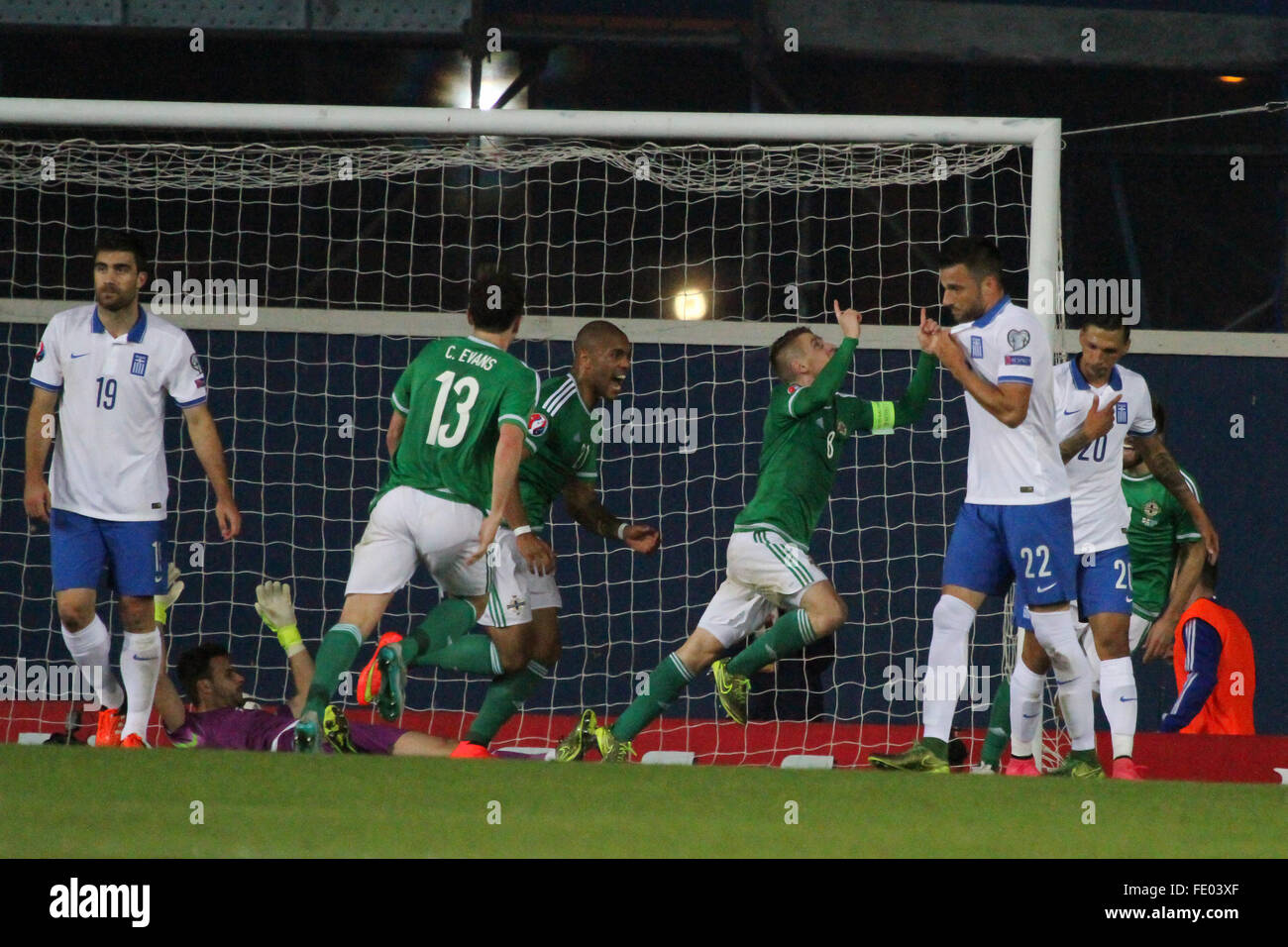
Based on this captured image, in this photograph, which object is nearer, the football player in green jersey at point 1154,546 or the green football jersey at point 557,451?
the green football jersey at point 557,451

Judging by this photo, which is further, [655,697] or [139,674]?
[655,697]

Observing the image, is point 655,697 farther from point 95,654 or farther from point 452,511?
point 95,654

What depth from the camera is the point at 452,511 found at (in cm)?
565

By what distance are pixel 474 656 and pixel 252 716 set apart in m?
0.85

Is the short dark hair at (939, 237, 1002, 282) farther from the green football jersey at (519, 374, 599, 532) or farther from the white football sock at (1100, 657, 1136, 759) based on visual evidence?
the green football jersey at (519, 374, 599, 532)

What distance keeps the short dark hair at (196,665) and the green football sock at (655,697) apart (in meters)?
1.68

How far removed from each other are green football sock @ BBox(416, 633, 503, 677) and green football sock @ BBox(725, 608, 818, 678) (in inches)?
38.9

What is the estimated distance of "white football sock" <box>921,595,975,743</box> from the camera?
5.29 m

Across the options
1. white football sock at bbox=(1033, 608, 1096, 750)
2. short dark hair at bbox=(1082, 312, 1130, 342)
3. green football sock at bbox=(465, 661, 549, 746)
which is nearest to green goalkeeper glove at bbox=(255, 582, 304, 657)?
green football sock at bbox=(465, 661, 549, 746)

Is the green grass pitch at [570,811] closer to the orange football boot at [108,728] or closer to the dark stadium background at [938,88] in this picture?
the orange football boot at [108,728]

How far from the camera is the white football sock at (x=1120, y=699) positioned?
5777 millimetres

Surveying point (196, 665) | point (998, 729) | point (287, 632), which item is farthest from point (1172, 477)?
point (196, 665)

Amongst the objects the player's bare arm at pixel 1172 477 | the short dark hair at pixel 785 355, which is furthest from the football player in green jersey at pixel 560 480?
the player's bare arm at pixel 1172 477
